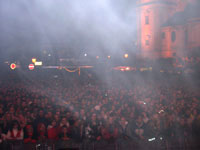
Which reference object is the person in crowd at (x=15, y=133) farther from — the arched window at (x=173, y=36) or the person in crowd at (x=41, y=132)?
the arched window at (x=173, y=36)

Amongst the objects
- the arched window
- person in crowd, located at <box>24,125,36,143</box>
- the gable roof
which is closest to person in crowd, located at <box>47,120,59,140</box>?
person in crowd, located at <box>24,125,36,143</box>

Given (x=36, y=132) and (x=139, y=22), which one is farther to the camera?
(x=139, y=22)

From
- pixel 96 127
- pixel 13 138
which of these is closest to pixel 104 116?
pixel 96 127

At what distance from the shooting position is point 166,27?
1393 inches

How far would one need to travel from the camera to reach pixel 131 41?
44.8 metres

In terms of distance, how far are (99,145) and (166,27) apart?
31.7 meters

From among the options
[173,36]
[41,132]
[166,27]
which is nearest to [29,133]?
[41,132]

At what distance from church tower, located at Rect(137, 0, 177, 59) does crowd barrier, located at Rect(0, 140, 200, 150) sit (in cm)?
3072

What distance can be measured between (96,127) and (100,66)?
18082 millimetres

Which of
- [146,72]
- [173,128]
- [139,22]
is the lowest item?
[173,128]

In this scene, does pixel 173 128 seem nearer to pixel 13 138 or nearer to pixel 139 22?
pixel 13 138

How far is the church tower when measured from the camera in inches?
1435

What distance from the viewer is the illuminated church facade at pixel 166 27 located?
3322 centimetres

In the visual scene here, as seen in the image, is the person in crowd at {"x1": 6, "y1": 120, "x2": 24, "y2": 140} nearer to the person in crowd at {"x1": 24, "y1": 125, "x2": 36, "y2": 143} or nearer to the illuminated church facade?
the person in crowd at {"x1": 24, "y1": 125, "x2": 36, "y2": 143}
